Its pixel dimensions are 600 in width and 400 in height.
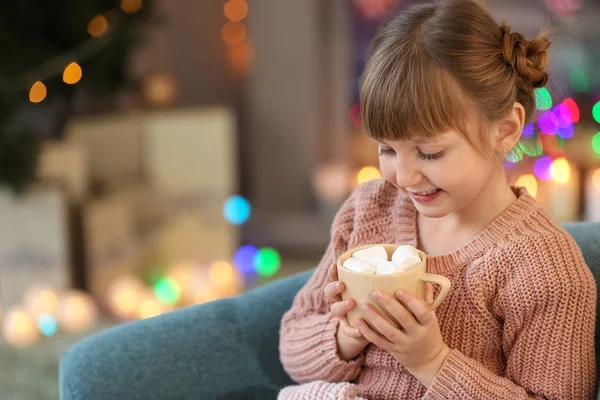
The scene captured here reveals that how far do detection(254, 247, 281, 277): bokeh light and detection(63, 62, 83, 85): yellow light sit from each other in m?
1.00

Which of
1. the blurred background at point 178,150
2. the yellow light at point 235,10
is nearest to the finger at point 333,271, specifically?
the blurred background at point 178,150

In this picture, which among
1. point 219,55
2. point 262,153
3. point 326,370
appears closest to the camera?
point 326,370

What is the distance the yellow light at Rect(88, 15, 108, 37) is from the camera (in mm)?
2494

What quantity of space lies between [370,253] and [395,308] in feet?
0.29

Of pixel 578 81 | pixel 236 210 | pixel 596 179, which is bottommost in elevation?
pixel 236 210

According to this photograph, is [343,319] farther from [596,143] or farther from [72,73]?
[596,143]

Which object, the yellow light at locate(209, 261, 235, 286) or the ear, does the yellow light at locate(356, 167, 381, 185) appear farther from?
the ear

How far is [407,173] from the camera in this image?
3.07ft

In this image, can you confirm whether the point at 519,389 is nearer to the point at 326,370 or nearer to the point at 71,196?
the point at 326,370

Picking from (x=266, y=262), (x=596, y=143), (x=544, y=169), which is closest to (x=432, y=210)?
(x=544, y=169)

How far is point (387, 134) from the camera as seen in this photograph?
3.05ft

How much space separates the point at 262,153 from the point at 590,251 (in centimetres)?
221

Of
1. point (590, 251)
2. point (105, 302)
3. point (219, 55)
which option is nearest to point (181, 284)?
point (105, 302)

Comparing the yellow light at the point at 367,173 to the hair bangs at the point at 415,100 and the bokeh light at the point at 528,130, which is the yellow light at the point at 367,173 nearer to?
the bokeh light at the point at 528,130
